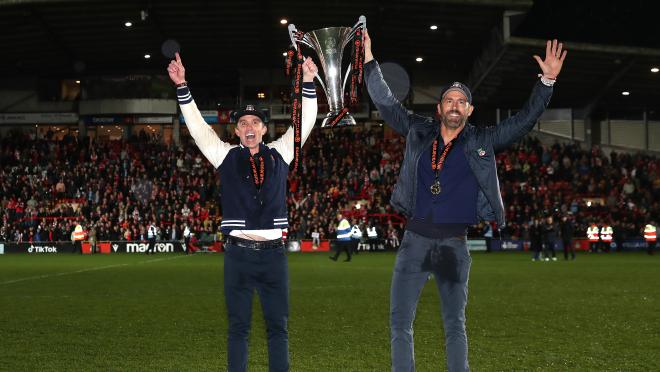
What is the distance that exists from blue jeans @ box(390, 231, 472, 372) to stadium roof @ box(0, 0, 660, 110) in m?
31.9

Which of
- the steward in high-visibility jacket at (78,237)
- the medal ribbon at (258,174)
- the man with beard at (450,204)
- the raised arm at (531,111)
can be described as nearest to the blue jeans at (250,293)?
the medal ribbon at (258,174)

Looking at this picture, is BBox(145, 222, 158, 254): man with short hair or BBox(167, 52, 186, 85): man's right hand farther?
BBox(145, 222, 158, 254): man with short hair

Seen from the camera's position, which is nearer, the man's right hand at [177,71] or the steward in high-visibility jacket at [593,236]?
the man's right hand at [177,71]

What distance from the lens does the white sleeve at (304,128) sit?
6.88 meters

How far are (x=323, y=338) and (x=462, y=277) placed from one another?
4520mm

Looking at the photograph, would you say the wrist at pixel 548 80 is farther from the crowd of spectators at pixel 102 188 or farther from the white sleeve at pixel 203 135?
the crowd of spectators at pixel 102 188

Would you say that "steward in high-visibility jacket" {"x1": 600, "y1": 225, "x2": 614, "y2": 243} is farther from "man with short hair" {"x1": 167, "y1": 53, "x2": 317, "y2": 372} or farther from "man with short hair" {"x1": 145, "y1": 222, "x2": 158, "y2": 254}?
"man with short hair" {"x1": 167, "y1": 53, "x2": 317, "y2": 372}

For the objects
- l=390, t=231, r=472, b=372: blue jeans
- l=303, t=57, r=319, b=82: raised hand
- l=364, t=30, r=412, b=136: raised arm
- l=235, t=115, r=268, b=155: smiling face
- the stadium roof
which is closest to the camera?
l=390, t=231, r=472, b=372: blue jeans

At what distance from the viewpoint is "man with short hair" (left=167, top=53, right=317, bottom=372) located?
6.48 metres

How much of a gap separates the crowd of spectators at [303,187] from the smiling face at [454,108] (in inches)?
1345

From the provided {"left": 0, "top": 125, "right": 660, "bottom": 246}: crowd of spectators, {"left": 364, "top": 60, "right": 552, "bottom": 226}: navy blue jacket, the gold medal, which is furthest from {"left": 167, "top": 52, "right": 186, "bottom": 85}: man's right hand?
{"left": 0, "top": 125, "right": 660, "bottom": 246}: crowd of spectators

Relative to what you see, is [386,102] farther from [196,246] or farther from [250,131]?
[196,246]

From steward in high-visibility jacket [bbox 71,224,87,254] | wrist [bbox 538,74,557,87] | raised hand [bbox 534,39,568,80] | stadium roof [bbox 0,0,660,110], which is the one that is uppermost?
stadium roof [bbox 0,0,660,110]

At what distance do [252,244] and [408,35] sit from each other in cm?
3819
